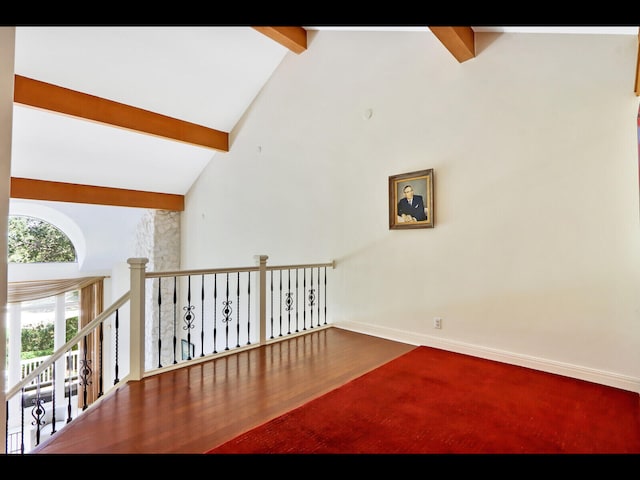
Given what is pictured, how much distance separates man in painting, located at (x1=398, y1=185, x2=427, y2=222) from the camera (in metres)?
3.46

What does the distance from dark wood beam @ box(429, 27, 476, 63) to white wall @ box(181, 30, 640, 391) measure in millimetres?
94

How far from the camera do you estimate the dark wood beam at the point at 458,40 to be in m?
2.83

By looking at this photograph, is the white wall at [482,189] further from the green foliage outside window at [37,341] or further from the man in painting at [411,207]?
the green foliage outside window at [37,341]

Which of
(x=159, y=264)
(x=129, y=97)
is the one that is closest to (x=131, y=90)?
(x=129, y=97)

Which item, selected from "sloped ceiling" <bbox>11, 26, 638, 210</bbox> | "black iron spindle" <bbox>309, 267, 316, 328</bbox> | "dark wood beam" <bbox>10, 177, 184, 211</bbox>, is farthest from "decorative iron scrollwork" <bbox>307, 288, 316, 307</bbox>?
"dark wood beam" <bbox>10, 177, 184, 211</bbox>

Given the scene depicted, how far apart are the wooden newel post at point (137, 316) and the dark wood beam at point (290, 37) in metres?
3.30

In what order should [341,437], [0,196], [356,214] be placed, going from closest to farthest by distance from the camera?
[0,196] < [341,437] < [356,214]

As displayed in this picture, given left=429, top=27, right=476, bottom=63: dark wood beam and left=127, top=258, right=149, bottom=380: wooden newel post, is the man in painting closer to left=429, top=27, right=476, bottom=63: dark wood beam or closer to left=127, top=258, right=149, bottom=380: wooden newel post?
left=429, top=27, right=476, bottom=63: dark wood beam

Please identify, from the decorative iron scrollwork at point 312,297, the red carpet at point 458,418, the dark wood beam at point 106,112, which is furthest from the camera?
the decorative iron scrollwork at point 312,297

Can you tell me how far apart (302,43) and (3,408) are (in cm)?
493

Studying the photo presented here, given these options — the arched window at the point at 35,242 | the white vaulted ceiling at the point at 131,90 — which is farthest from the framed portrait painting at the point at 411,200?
the arched window at the point at 35,242

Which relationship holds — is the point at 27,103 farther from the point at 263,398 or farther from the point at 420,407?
the point at 420,407
